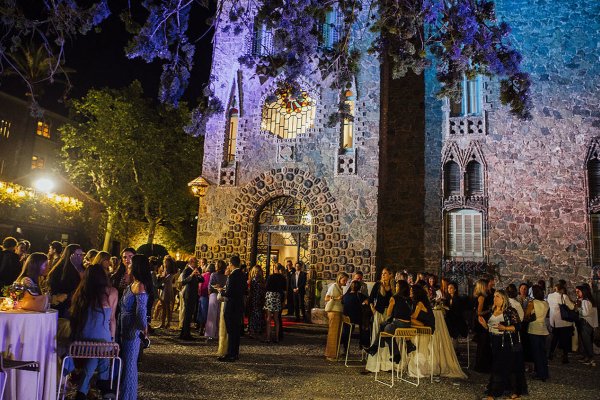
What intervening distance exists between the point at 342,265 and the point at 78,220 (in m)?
14.5

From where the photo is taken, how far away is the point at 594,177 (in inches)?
633

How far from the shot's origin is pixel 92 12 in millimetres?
6473

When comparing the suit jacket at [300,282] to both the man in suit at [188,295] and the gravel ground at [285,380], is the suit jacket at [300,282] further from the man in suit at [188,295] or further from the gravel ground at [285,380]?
the gravel ground at [285,380]

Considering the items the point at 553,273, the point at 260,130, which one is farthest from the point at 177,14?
the point at 553,273

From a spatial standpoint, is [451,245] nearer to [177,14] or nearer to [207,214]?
[207,214]

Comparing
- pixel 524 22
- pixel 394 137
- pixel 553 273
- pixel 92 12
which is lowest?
pixel 553 273

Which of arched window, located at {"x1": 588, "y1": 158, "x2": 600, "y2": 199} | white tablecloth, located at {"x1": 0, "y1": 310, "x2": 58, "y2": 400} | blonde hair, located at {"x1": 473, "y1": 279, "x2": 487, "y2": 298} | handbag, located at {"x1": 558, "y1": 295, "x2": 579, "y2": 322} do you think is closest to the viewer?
white tablecloth, located at {"x1": 0, "y1": 310, "x2": 58, "y2": 400}

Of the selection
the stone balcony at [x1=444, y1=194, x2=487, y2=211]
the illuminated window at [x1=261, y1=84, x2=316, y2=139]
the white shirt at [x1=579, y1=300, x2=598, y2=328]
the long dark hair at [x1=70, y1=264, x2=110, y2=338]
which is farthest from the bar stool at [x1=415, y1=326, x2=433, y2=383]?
the illuminated window at [x1=261, y1=84, x2=316, y2=139]

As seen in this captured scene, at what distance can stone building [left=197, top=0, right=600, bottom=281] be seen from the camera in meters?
16.2

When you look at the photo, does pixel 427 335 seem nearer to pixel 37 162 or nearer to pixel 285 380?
pixel 285 380

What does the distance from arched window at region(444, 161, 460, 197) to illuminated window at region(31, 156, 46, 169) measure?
1105 inches

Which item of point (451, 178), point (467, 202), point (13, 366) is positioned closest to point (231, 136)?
point (451, 178)

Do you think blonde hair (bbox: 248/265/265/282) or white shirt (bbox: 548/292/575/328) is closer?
white shirt (bbox: 548/292/575/328)

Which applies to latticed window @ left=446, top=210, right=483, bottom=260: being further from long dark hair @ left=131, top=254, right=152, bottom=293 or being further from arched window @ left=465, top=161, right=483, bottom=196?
long dark hair @ left=131, top=254, right=152, bottom=293
